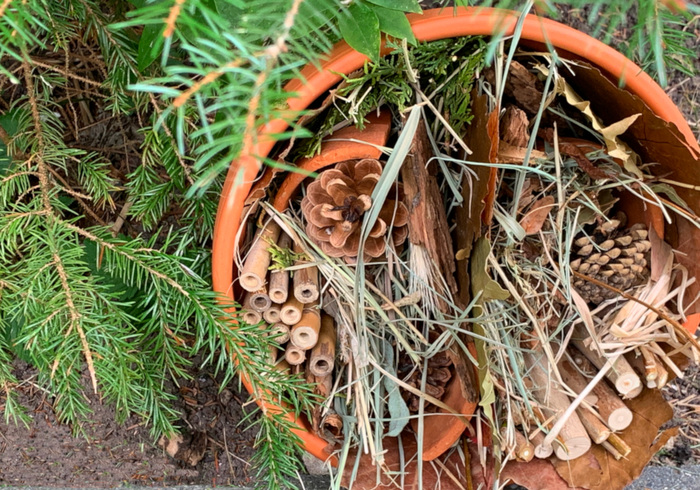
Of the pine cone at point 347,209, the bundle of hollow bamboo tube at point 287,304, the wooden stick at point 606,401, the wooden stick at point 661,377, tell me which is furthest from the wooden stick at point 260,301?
the wooden stick at point 661,377

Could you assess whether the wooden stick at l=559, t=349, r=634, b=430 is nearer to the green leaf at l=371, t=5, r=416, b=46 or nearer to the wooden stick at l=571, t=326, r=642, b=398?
the wooden stick at l=571, t=326, r=642, b=398

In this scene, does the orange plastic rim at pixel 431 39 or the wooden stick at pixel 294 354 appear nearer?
the orange plastic rim at pixel 431 39

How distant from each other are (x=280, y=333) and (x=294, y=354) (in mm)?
49

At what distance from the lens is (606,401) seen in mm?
834

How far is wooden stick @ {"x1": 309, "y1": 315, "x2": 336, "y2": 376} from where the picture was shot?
2.54ft

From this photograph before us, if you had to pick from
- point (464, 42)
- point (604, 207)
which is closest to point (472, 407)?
point (604, 207)

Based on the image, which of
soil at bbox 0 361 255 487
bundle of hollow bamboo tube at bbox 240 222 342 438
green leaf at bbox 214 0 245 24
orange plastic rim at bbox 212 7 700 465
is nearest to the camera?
green leaf at bbox 214 0 245 24

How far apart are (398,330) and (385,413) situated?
0.48ft

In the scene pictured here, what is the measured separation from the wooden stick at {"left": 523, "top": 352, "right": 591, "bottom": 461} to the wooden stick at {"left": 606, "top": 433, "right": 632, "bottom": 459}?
0.04 meters

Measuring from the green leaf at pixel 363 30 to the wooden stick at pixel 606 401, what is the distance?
58 centimetres

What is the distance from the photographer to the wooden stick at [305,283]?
2.45 feet

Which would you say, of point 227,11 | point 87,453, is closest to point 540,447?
point 227,11

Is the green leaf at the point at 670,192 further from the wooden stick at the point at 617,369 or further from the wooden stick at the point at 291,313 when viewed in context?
the wooden stick at the point at 291,313

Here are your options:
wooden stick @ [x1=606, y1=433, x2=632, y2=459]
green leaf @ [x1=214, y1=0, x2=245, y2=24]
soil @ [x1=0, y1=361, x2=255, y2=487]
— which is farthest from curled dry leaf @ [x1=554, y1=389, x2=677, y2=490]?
green leaf @ [x1=214, y1=0, x2=245, y2=24]
